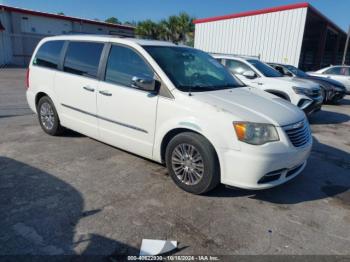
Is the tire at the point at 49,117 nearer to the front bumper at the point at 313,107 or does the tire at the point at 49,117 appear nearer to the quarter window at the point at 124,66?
the quarter window at the point at 124,66

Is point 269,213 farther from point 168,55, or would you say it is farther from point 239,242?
point 168,55

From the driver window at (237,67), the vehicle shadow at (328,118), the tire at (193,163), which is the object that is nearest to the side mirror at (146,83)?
the tire at (193,163)

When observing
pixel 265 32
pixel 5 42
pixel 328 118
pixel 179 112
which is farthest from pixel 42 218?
pixel 5 42

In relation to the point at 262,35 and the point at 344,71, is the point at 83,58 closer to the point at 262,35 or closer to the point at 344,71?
the point at 344,71

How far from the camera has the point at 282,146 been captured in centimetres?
335

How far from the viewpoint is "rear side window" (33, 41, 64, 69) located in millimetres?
5321

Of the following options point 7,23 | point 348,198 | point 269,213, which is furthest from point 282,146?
point 7,23

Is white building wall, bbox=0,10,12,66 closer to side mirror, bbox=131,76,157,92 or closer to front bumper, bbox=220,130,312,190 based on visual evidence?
side mirror, bbox=131,76,157,92

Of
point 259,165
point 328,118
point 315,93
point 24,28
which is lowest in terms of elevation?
point 328,118

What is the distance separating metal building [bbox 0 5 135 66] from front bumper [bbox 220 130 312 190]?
2502cm

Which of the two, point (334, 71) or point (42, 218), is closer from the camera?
point (42, 218)

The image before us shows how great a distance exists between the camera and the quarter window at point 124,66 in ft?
13.3

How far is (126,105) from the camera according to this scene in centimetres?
412

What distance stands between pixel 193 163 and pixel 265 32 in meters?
18.3
